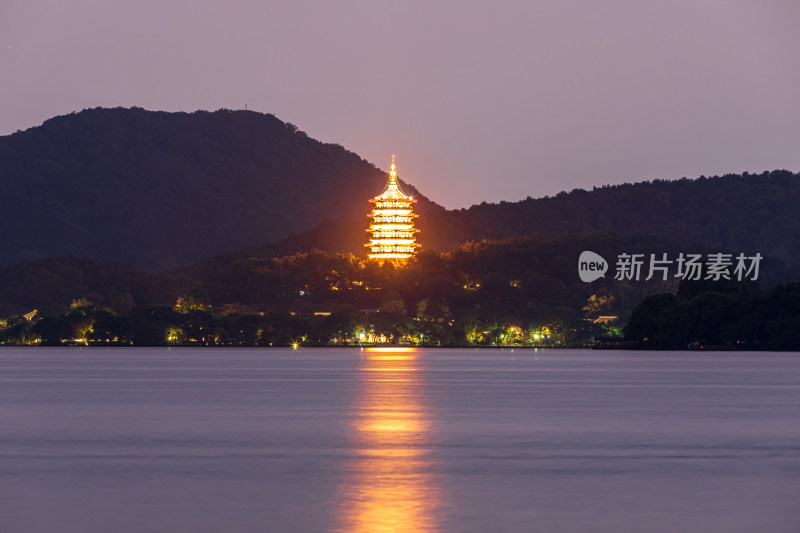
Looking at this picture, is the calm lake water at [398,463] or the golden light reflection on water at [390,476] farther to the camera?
the calm lake water at [398,463]

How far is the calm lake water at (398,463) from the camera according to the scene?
2539 centimetres

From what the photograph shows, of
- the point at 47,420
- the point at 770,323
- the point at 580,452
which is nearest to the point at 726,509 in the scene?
the point at 580,452

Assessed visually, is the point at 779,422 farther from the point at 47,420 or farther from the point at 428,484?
the point at 47,420

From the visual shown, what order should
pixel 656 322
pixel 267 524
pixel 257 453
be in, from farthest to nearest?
pixel 656 322 < pixel 257 453 < pixel 267 524

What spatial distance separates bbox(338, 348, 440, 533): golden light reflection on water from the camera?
24.9 m

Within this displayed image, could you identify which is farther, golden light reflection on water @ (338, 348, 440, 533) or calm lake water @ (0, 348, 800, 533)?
calm lake water @ (0, 348, 800, 533)

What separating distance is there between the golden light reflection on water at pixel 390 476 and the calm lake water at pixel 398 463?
7 cm

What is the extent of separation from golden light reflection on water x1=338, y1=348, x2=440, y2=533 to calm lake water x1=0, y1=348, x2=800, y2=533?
0.07 meters

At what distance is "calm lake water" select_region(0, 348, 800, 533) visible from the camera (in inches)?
1000

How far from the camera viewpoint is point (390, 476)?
32.2 metres

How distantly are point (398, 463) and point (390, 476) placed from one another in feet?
10.3

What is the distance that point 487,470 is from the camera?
110 feet

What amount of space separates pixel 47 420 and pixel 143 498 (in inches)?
1005

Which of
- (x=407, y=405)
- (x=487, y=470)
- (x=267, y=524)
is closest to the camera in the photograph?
(x=267, y=524)
